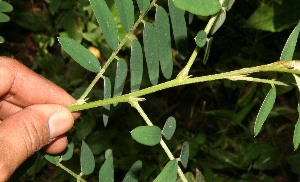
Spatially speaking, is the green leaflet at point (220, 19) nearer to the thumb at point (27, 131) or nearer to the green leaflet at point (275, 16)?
the thumb at point (27, 131)

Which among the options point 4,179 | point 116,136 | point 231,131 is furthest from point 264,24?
point 4,179

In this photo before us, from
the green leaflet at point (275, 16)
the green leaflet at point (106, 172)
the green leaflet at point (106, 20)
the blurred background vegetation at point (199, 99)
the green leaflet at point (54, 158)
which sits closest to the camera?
the green leaflet at point (106, 20)

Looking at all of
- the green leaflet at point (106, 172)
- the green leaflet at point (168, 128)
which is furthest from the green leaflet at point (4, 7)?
the green leaflet at point (168, 128)

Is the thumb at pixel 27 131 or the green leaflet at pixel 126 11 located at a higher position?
the green leaflet at pixel 126 11

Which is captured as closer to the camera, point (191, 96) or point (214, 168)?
point (214, 168)

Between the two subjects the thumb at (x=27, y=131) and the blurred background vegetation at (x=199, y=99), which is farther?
the blurred background vegetation at (x=199, y=99)

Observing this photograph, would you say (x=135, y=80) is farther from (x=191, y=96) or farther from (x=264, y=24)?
(x=191, y=96)

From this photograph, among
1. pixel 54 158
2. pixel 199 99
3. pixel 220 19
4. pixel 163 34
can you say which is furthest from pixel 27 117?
pixel 199 99
